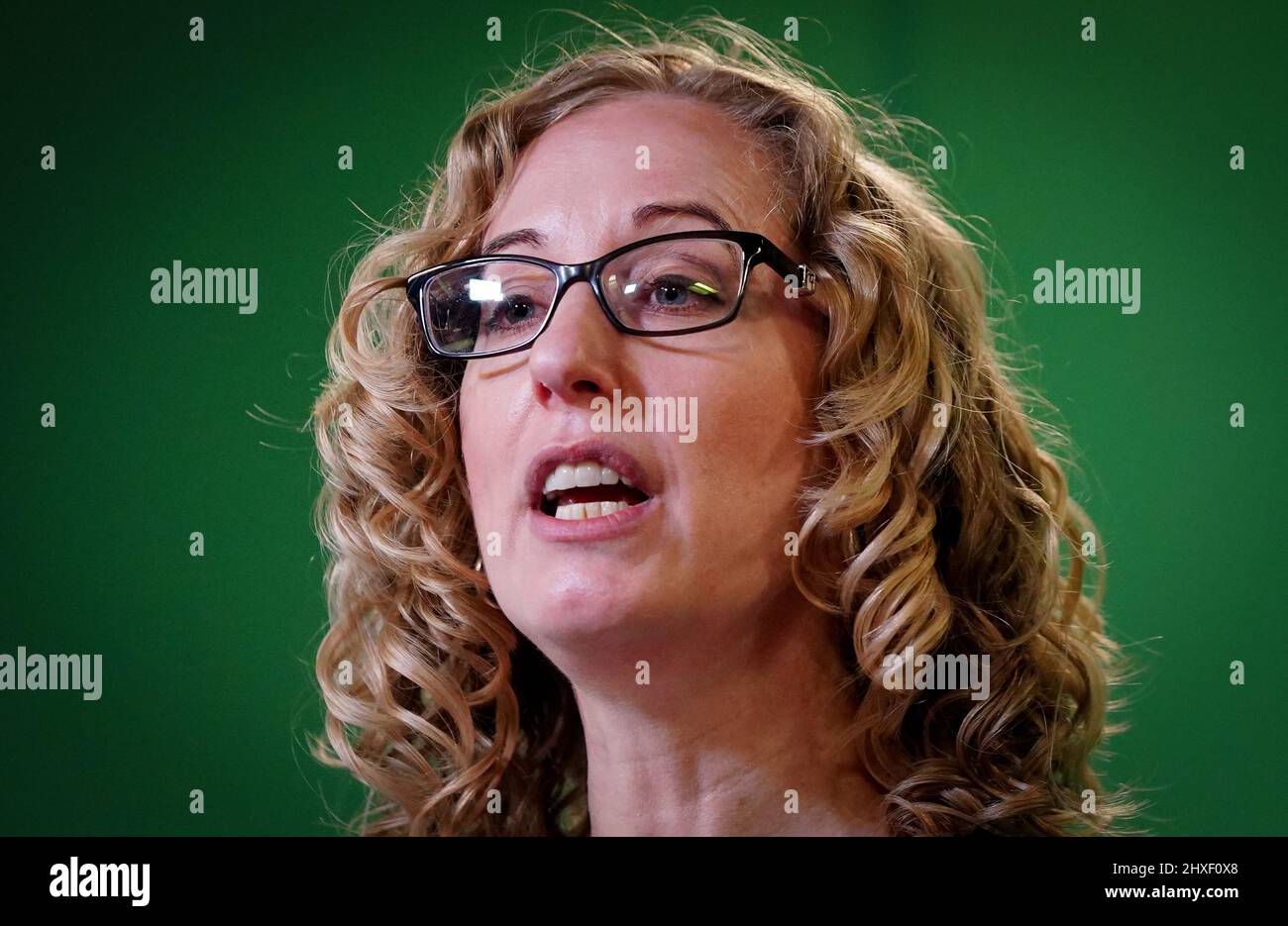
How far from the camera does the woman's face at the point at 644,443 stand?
55.9 inches

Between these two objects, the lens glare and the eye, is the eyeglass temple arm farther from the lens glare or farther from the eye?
the lens glare

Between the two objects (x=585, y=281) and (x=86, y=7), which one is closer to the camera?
(x=585, y=281)

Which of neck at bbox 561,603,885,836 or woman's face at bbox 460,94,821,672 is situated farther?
neck at bbox 561,603,885,836

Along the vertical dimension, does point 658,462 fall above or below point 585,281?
below

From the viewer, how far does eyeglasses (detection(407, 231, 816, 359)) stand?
146cm

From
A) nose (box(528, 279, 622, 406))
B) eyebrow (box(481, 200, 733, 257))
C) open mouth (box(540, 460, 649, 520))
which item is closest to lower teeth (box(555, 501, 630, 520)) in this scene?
open mouth (box(540, 460, 649, 520))

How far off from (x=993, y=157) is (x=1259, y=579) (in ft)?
2.42

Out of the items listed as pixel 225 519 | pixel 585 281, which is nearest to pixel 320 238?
pixel 225 519

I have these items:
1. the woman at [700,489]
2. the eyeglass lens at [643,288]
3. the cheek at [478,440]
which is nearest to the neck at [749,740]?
the woman at [700,489]

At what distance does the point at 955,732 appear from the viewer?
1603 mm

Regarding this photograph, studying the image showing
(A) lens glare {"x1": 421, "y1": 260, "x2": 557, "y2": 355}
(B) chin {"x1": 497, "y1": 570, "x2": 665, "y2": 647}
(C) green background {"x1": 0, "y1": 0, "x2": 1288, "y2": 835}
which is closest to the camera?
(B) chin {"x1": 497, "y1": 570, "x2": 665, "y2": 647}

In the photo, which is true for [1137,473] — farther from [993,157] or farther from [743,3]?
[743,3]

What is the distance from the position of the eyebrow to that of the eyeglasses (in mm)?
35

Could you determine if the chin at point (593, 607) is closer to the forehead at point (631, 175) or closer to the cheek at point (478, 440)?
the cheek at point (478, 440)
